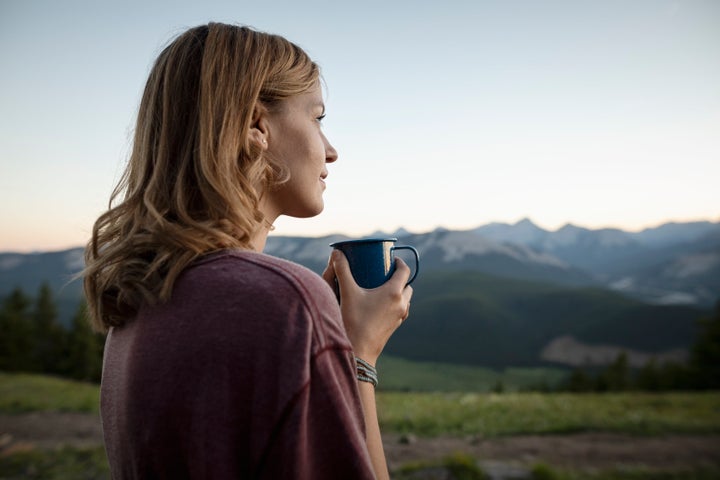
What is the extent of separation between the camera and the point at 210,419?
38.1 inches

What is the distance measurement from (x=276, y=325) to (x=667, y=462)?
9.01m

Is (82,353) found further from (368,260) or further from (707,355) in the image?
(707,355)

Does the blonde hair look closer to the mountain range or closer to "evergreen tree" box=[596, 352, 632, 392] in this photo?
"evergreen tree" box=[596, 352, 632, 392]

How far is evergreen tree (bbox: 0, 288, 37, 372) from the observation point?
37.3m

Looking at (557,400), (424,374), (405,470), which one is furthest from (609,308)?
(405,470)

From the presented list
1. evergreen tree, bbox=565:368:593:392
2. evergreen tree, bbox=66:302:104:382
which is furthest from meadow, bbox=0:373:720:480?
evergreen tree, bbox=565:368:593:392

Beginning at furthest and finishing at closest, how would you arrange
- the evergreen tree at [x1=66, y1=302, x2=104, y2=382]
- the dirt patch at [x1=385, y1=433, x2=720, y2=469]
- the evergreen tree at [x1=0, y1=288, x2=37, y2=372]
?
the evergreen tree at [x1=0, y1=288, x2=37, y2=372], the evergreen tree at [x1=66, y1=302, x2=104, y2=382], the dirt patch at [x1=385, y1=433, x2=720, y2=469]

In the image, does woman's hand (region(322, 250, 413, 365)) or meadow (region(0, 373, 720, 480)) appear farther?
meadow (region(0, 373, 720, 480))

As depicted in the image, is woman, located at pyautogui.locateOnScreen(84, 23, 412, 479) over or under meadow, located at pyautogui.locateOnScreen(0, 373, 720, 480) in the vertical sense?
over

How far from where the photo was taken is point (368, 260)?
160 centimetres

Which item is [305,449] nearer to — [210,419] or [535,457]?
[210,419]

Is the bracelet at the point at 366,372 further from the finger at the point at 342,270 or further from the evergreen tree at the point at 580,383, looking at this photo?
the evergreen tree at the point at 580,383

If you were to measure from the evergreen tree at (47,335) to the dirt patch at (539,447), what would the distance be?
33.5 meters

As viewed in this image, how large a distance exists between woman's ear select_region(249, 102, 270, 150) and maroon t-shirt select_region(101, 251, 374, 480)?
54 cm
